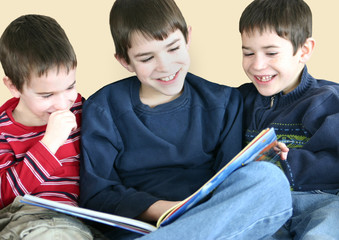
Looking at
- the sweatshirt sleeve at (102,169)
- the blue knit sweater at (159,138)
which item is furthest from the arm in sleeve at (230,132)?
the sweatshirt sleeve at (102,169)

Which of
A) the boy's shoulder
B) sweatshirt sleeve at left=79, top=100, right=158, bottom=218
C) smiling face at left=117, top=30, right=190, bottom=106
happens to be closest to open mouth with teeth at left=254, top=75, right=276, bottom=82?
the boy's shoulder

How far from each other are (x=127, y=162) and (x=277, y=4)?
77 cm

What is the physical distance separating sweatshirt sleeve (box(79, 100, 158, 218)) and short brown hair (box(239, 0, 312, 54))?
604mm

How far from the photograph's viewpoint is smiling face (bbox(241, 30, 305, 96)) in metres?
1.56

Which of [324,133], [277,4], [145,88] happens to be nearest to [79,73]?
[145,88]

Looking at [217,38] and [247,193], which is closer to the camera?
[247,193]

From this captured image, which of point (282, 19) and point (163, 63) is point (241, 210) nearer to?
point (163, 63)

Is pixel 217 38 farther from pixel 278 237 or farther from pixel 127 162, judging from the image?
pixel 278 237

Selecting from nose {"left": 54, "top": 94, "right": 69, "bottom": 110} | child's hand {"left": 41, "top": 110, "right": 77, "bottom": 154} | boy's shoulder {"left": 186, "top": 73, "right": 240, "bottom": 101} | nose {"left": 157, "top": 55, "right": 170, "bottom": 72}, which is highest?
nose {"left": 157, "top": 55, "right": 170, "bottom": 72}

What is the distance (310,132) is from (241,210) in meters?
0.48

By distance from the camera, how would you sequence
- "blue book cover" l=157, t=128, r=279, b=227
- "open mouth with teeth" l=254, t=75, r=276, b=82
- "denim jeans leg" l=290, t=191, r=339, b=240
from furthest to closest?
1. "open mouth with teeth" l=254, t=75, r=276, b=82
2. "denim jeans leg" l=290, t=191, r=339, b=240
3. "blue book cover" l=157, t=128, r=279, b=227

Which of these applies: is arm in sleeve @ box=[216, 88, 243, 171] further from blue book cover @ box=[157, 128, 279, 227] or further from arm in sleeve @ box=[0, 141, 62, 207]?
arm in sleeve @ box=[0, 141, 62, 207]

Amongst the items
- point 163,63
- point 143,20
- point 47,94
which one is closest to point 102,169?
point 47,94

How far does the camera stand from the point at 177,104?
1.64 m
